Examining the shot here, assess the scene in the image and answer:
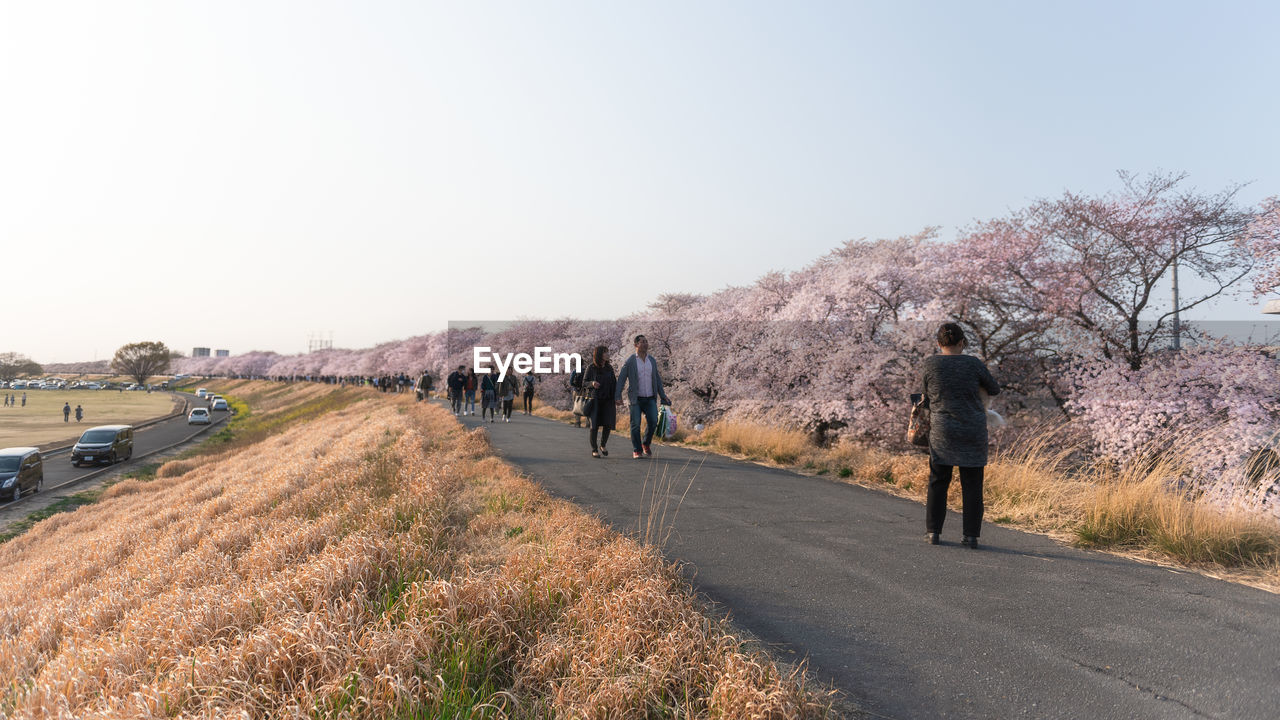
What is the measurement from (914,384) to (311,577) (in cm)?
1459

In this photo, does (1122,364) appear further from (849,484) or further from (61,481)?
(61,481)

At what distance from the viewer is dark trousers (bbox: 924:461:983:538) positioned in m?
5.28

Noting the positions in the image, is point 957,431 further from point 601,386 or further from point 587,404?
point 587,404

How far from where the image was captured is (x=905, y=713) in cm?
266

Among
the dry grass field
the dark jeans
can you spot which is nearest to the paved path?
the dry grass field

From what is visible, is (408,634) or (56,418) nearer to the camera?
(408,634)

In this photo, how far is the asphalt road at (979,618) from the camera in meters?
2.83

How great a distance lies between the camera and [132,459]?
40.2m

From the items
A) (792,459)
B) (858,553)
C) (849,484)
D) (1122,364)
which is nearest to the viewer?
(858,553)

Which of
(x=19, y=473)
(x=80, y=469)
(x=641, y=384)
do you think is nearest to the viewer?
(x=641, y=384)

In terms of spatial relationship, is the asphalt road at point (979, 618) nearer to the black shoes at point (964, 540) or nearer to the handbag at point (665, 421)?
the black shoes at point (964, 540)

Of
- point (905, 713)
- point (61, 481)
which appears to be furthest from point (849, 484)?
point (61, 481)

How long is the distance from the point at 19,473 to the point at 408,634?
114ft

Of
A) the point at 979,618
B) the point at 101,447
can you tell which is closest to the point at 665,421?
the point at 979,618
